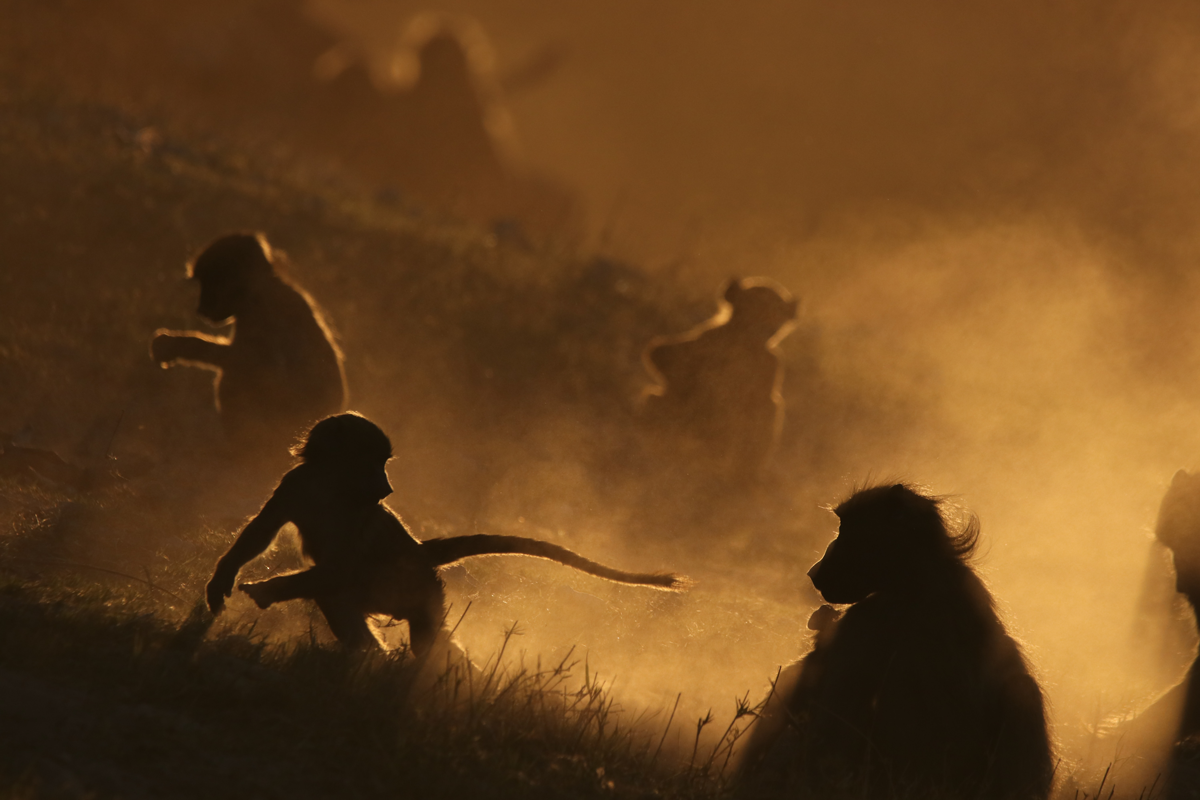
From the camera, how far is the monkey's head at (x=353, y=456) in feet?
16.8

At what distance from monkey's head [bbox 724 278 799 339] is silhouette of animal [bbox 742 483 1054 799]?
25.5 ft

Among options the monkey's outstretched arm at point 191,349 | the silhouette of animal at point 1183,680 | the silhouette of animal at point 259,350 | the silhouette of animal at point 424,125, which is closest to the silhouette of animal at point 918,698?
the silhouette of animal at point 1183,680

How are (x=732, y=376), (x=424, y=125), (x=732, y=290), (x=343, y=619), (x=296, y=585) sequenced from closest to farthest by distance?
(x=296, y=585) < (x=343, y=619) < (x=732, y=376) < (x=732, y=290) < (x=424, y=125)

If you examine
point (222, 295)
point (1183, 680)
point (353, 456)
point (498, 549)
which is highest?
point (222, 295)

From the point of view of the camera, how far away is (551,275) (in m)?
17.9

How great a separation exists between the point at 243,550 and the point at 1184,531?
16.1 feet

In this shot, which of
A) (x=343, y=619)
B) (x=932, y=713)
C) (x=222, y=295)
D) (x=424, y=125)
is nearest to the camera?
(x=932, y=713)

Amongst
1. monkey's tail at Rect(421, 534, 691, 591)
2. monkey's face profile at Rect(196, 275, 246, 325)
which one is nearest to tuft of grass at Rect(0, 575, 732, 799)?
monkey's tail at Rect(421, 534, 691, 591)

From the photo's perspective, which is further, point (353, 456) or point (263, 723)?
point (353, 456)

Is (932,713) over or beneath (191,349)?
beneath

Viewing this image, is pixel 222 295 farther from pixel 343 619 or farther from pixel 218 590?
pixel 343 619

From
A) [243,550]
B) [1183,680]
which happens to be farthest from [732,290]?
[243,550]

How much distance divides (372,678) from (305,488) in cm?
113

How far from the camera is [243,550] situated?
495 cm
